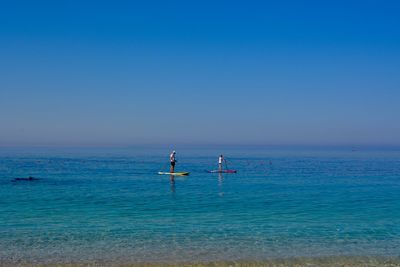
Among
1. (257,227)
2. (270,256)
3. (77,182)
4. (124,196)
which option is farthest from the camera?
(77,182)

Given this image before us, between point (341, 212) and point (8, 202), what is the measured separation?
59.2 ft

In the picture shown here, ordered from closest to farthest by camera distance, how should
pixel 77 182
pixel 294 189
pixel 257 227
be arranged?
pixel 257 227 → pixel 294 189 → pixel 77 182

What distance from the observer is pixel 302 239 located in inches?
709

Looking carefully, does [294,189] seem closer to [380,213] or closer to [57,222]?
[380,213]

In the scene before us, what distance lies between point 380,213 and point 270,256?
1107 centimetres

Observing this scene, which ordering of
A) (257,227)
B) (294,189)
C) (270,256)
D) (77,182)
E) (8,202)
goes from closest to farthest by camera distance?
(270,256) < (257,227) < (8,202) < (294,189) < (77,182)

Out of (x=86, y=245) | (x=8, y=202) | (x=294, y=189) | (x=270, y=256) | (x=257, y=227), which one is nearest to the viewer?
(x=270, y=256)

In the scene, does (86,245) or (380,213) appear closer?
(86,245)

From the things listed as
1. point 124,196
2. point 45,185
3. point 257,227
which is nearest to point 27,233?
point 257,227

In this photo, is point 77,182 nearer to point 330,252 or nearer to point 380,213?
point 380,213

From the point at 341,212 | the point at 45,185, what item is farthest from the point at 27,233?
the point at 45,185

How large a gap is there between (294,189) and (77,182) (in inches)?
700

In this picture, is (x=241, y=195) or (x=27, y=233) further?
(x=241, y=195)

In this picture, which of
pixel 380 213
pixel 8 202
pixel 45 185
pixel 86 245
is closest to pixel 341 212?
pixel 380 213
